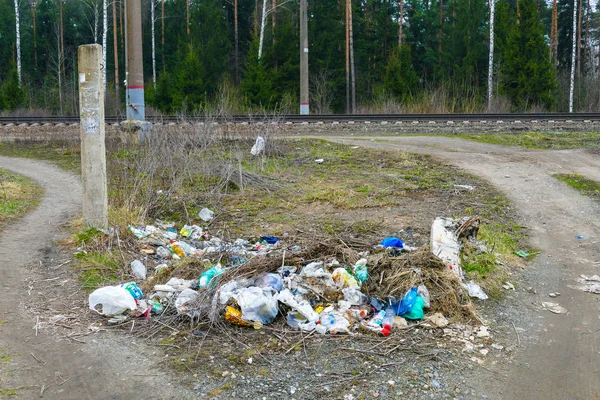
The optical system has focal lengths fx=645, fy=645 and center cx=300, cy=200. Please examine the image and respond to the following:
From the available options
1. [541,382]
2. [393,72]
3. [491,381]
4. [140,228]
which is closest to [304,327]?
[491,381]

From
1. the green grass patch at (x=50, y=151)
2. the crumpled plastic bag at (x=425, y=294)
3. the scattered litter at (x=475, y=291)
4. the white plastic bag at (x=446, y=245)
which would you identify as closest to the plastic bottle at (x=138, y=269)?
the crumpled plastic bag at (x=425, y=294)

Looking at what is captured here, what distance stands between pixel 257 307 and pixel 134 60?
12077 millimetres

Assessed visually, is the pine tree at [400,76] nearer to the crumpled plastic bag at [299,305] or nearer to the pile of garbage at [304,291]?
the pile of garbage at [304,291]

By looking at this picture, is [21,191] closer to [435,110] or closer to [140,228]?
[140,228]

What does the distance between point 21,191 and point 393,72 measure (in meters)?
26.9

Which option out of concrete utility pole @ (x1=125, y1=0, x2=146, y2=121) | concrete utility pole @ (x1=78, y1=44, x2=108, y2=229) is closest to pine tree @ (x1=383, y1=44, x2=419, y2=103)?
concrete utility pole @ (x1=125, y1=0, x2=146, y2=121)

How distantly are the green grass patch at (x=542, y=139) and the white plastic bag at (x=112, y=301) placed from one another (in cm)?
1325

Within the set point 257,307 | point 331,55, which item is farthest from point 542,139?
point 331,55

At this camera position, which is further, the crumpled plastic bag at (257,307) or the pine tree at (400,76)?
the pine tree at (400,76)

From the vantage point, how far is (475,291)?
6434 millimetres

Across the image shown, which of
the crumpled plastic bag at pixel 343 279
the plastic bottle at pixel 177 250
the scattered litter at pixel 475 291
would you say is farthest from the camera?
the plastic bottle at pixel 177 250

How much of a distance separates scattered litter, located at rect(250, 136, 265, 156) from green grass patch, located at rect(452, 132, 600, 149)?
6.35 m

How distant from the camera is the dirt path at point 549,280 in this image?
4.79 metres

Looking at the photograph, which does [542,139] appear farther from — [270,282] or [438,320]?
[270,282]
